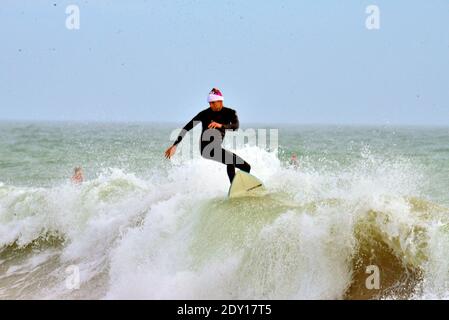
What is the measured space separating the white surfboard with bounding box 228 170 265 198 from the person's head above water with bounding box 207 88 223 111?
99 centimetres

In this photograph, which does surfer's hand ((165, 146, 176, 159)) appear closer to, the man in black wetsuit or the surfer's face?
the man in black wetsuit

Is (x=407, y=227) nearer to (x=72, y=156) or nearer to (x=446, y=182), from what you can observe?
(x=446, y=182)

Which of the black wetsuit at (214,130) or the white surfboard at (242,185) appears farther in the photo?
the white surfboard at (242,185)

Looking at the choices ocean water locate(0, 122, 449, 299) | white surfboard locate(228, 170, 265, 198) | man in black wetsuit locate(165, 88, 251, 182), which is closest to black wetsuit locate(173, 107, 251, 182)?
man in black wetsuit locate(165, 88, 251, 182)

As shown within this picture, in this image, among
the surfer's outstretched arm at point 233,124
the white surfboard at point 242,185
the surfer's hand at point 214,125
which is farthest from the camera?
the white surfboard at point 242,185

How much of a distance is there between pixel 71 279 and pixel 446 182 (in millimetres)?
12374

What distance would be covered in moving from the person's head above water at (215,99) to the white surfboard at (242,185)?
3.26ft

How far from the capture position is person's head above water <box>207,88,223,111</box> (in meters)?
7.30

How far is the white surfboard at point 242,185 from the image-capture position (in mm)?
→ 7664

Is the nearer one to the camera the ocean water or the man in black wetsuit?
the ocean water

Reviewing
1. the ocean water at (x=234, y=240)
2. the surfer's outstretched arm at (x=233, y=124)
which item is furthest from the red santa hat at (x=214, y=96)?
the ocean water at (x=234, y=240)

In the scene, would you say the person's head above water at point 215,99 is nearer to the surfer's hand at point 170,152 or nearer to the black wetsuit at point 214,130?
the black wetsuit at point 214,130

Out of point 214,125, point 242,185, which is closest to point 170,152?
point 214,125
